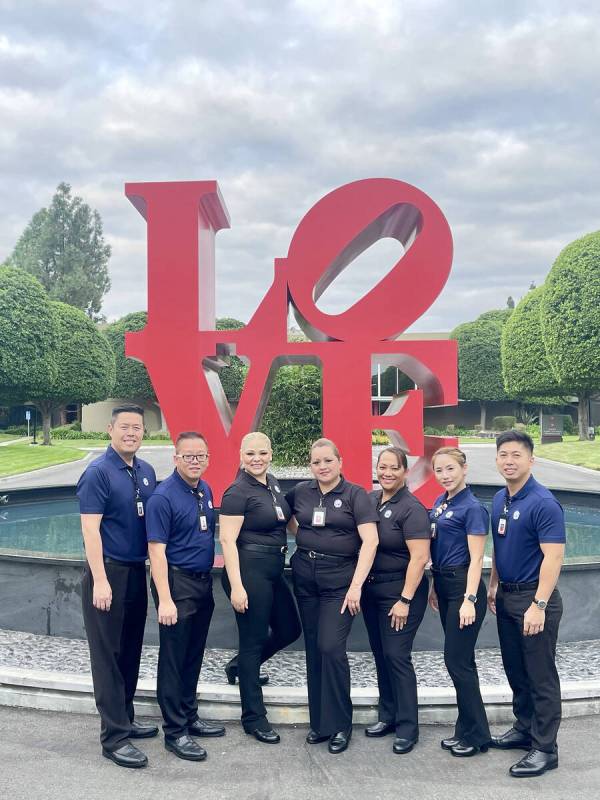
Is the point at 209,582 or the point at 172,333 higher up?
the point at 172,333

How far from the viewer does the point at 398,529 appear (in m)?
3.91

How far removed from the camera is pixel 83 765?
3.72 m

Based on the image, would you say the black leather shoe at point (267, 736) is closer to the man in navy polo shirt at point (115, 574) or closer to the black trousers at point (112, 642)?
the man in navy polo shirt at point (115, 574)

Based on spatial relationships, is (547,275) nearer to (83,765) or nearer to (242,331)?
(242,331)

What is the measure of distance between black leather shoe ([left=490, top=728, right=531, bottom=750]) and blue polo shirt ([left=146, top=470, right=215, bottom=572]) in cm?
196

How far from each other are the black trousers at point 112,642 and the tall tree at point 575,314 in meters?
24.4

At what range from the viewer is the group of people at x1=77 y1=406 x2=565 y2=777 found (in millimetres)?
3734

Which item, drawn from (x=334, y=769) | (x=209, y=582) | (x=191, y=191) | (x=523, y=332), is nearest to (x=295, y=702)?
(x=334, y=769)

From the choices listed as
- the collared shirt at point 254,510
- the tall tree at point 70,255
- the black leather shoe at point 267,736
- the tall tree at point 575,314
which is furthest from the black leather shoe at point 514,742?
the tall tree at point 70,255

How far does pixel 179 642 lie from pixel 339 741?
42.9 inches

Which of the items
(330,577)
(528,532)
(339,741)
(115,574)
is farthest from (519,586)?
(115,574)

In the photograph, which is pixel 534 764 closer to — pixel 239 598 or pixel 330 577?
pixel 330 577

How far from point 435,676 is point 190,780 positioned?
2.03 metres

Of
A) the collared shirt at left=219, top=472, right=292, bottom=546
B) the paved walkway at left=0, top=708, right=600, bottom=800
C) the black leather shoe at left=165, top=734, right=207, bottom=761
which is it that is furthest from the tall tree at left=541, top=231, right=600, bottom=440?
the black leather shoe at left=165, top=734, right=207, bottom=761
